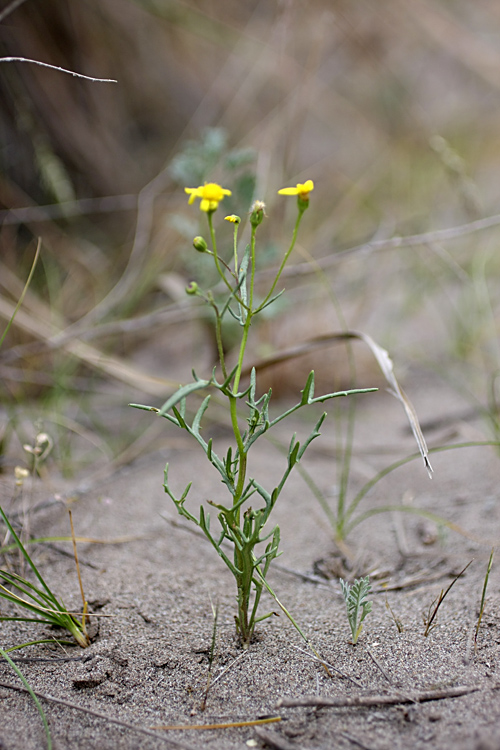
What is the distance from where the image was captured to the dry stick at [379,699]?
2.20 feet

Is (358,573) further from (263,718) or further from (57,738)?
(57,738)

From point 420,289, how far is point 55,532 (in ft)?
5.27

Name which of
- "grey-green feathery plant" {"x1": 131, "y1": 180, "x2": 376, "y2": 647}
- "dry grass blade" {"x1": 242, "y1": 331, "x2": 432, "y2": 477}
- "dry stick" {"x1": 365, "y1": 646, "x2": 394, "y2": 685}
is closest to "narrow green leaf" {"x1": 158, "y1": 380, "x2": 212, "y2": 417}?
"grey-green feathery plant" {"x1": 131, "y1": 180, "x2": 376, "y2": 647}

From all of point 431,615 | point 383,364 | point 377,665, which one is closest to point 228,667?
point 377,665

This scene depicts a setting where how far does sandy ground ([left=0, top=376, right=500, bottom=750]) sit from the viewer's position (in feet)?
2.15

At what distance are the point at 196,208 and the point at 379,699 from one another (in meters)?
1.97

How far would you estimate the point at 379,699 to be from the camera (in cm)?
67

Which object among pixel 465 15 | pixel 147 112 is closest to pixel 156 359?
pixel 147 112

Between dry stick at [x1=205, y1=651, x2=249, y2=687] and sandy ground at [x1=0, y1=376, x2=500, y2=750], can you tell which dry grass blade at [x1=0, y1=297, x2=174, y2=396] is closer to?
sandy ground at [x1=0, y1=376, x2=500, y2=750]

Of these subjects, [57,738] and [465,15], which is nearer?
[57,738]

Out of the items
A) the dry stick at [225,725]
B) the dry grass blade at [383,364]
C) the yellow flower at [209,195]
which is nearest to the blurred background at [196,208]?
the dry grass blade at [383,364]

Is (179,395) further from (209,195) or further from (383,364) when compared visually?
(383,364)

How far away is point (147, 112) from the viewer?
2791 millimetres

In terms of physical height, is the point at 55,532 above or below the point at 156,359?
below
